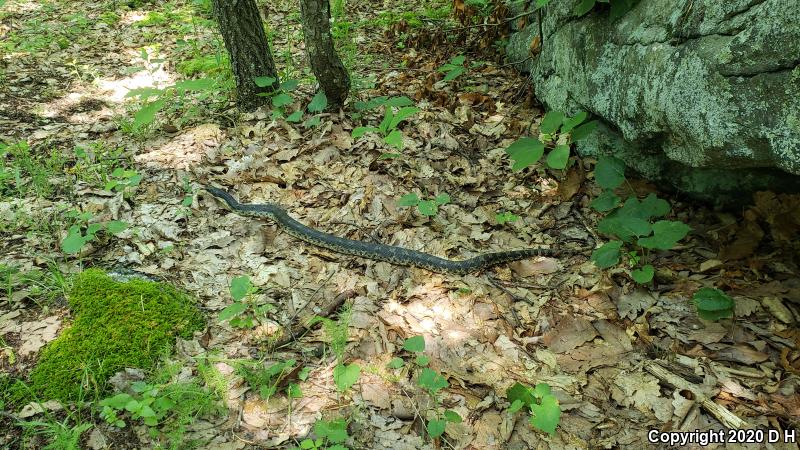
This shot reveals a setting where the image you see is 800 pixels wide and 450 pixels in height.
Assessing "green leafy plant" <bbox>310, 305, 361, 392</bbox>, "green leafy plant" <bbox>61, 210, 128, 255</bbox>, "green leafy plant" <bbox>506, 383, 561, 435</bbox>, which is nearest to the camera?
"green leafy plant" <bbox>506, 383, 561, 435</bbox>

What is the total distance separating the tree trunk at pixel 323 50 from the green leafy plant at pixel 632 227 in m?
3.30

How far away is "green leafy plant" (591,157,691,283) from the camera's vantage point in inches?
143

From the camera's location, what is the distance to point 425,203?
4707 millimetres

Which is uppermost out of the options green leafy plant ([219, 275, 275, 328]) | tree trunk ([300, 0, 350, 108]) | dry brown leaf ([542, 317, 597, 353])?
tree trunk ([300, 0, 350, 108])

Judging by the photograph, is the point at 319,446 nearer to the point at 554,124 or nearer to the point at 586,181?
the point at 554,124

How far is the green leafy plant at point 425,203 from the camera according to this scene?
4.64 m

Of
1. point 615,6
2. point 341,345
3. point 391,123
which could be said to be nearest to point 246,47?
point 391,123

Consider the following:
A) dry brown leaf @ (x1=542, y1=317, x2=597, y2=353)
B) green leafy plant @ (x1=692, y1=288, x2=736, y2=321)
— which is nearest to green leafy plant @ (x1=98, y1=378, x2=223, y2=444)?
dry brown leaf @ (x1=542, y1=317, x2=597, y2=353)

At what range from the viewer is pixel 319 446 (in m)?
2.81

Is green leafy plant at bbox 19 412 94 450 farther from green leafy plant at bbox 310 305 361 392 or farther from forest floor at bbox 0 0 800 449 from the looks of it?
green leafy plant at bbox 310 305 361 392

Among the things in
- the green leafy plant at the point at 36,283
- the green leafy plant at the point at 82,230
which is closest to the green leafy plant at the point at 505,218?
the green leafy plant at the point at 82,230

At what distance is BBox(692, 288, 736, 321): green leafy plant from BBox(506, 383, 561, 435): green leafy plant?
1383mm

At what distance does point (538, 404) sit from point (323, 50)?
457cm

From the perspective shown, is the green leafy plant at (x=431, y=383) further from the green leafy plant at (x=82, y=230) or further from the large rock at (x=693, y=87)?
the green leafy plant at (x=82, y=230)
